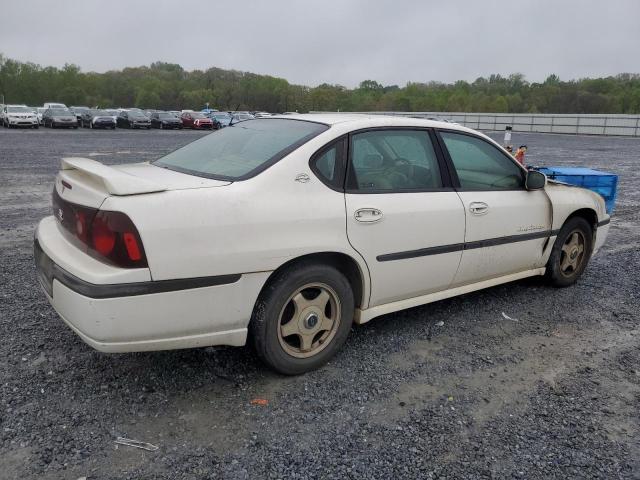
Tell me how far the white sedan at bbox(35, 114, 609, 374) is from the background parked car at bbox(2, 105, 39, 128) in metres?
33.7

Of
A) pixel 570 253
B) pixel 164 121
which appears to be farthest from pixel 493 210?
pixel 164 121

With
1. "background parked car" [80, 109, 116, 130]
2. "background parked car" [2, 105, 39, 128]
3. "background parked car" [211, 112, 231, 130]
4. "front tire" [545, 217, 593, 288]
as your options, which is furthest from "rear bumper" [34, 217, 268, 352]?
"background parked car" [211, 112, 231, 130]

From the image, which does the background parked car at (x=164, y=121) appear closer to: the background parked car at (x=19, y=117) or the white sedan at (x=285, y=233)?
the background parked car at (x=19, y=117)

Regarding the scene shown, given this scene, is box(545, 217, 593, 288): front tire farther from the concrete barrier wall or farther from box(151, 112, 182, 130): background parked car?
box(151, 112, 182, 130): background parked car

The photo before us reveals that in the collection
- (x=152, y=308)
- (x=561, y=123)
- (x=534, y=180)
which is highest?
(x=561, y=123)

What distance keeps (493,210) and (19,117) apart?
3501cm

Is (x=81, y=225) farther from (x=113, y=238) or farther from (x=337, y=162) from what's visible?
(x=337, y=162)

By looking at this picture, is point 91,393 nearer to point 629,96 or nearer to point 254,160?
point 254,160

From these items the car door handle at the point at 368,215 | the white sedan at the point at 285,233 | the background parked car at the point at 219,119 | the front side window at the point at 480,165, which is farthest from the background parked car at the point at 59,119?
the car door handle at the point at 368,215

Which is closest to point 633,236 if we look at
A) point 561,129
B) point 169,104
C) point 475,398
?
point 475,398

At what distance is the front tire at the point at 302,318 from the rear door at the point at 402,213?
0.90ft

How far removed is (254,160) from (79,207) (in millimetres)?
1030

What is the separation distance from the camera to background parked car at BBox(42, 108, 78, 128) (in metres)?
33.5

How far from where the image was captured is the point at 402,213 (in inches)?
139
